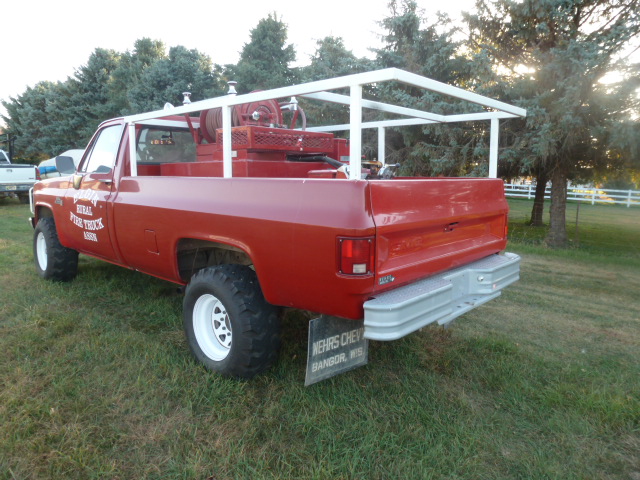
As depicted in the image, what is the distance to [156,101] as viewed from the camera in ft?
66.8

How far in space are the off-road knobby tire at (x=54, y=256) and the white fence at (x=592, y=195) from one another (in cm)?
2033

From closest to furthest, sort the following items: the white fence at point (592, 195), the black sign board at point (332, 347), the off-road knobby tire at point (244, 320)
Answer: the black sign board at point (332, 347)
the off-road knobby tire at point (244, 320)
the white fence at point (592, 195)

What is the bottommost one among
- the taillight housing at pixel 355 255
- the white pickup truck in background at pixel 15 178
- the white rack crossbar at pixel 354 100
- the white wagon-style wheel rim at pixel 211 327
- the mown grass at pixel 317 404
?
the mown grass at pixel 317 404

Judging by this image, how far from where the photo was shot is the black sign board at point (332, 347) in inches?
109

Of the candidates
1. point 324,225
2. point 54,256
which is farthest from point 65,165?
point 324,225

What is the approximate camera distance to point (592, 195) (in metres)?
24.5

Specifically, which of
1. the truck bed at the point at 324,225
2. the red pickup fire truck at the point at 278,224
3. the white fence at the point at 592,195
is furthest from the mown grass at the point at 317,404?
the white fence at the point at 592,195

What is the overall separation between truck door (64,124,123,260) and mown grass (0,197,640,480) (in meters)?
0.65

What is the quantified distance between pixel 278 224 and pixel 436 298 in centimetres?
99

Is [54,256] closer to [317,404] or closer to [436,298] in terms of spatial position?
[317,404]

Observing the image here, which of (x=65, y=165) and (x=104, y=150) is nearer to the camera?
(x=104, y=150)

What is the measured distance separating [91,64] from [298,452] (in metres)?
31.2

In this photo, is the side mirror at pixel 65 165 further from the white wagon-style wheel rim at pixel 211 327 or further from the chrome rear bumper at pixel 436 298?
the chrome rear bumper at pixel 436 298

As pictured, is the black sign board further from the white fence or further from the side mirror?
the white fence
